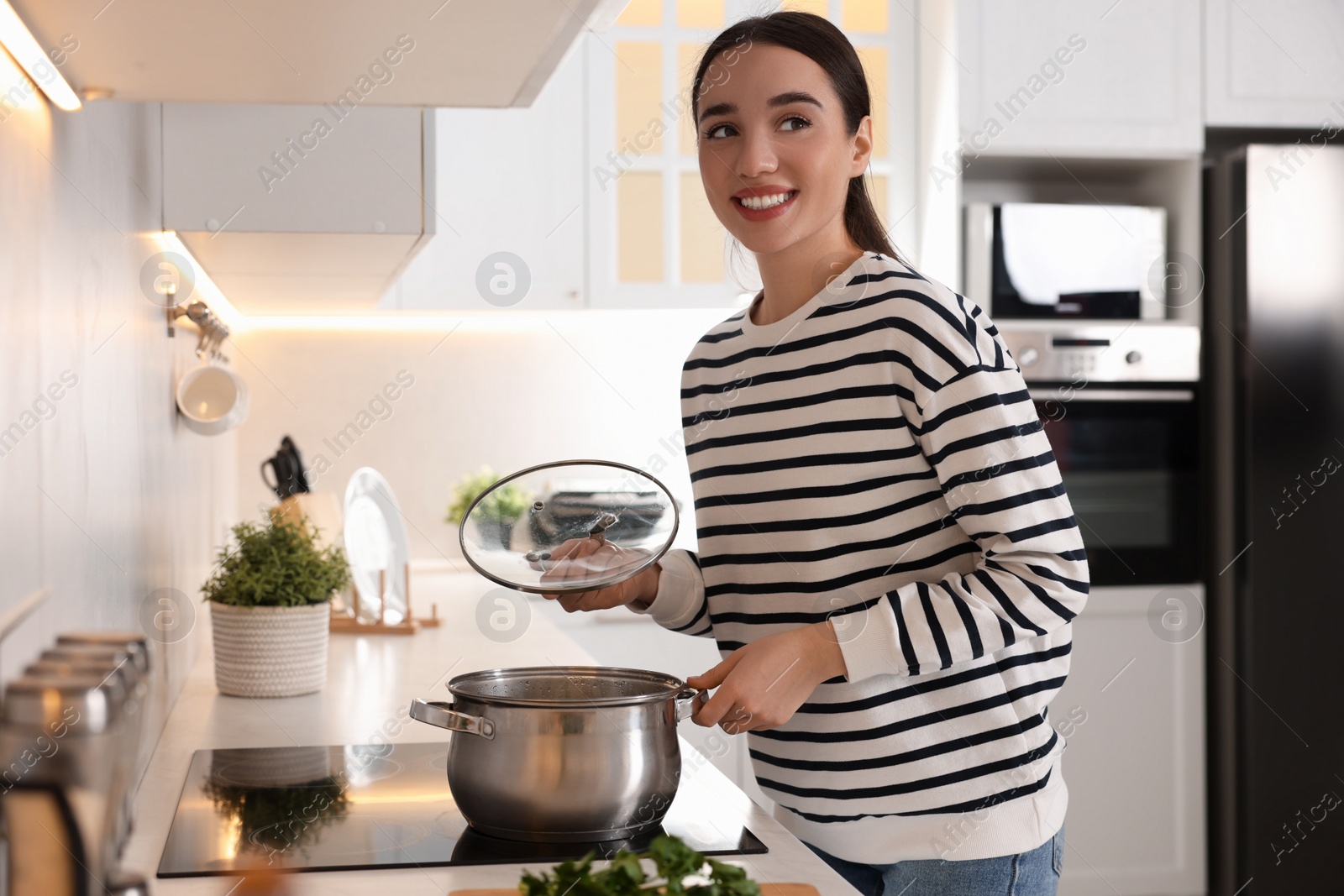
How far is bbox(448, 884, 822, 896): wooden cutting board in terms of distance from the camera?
65 centimetres

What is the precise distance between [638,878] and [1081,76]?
88.9 inches

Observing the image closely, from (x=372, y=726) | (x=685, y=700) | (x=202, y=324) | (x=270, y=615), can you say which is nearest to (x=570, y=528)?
(x=685, y=700)

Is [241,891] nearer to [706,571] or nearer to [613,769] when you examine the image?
[613,769]

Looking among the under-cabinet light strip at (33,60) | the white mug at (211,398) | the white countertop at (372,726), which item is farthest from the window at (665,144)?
the under-cabinet light strip at (33,60)

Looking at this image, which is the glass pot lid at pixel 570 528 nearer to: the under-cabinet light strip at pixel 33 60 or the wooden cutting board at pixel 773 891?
the wooden cutting board at pixel 773 891

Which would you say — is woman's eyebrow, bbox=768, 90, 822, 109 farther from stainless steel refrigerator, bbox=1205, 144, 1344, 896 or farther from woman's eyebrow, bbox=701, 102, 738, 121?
stainless steel refrigerator, bbox=1205, 144, 1344, 896

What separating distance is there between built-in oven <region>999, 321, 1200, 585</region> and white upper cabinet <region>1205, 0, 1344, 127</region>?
0.48 meters

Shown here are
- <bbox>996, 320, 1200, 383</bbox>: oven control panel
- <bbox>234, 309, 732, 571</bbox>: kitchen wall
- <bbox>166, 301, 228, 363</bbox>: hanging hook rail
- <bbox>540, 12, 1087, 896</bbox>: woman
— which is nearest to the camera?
<bbox>540, 12, 1087, 896</bbox>: woman

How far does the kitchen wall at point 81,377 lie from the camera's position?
69cm

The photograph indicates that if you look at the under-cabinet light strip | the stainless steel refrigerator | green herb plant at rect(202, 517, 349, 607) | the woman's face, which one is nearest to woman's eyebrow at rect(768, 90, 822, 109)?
the woman's face

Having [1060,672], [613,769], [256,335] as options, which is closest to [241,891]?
[613,769]

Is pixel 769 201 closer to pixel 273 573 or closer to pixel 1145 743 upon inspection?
pixel 273 573

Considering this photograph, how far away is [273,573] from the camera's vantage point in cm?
137

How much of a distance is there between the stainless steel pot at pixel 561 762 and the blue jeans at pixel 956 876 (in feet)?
0.74
